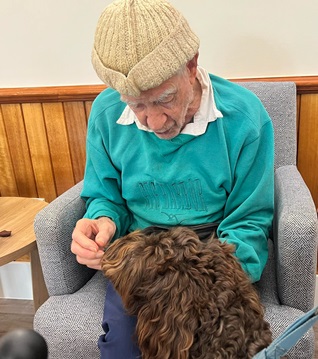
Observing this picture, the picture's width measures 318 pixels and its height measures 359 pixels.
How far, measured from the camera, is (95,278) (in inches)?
50.5

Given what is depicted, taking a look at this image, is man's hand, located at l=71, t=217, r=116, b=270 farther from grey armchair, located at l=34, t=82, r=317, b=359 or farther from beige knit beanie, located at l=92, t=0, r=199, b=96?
beige knit beanie, located at l=92, t=0, r=199, b=96

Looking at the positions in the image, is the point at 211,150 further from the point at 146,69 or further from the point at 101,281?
the point at 101,281

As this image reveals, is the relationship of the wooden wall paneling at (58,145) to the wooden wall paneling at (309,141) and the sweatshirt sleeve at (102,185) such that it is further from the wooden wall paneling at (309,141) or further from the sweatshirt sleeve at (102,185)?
the wooden wall paneling at (309,141)

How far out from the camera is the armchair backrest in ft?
4.71

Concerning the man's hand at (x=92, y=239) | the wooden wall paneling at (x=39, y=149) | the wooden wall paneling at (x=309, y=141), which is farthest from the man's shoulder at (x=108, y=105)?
the wooden wall paneling at (x=309, y=141)

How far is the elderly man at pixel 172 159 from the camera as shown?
94 centimetres

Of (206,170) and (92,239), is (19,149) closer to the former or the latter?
(92,239)

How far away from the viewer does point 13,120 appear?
1.80 m

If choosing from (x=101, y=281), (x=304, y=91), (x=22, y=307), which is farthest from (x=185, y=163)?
(x=22, y=307)

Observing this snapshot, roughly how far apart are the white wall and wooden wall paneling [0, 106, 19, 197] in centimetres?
23

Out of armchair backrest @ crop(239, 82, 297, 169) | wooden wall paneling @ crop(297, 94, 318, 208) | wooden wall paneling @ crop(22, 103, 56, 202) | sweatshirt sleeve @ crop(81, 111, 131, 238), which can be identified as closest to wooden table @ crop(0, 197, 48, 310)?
wooden wall paneling @ crop(22, 103, 56, 202)

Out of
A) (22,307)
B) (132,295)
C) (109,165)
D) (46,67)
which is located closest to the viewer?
(132,295)

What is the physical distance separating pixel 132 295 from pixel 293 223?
0.45 m

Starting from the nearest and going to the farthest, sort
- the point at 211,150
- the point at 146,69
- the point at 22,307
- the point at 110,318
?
the point at 146,69, the point at 110,318, the point at 211,150, the point at 22,307
